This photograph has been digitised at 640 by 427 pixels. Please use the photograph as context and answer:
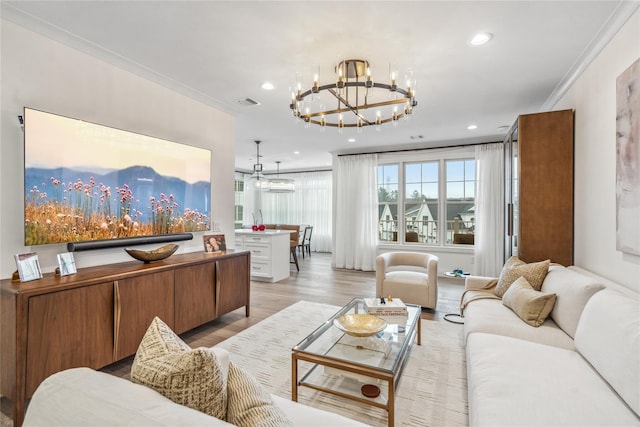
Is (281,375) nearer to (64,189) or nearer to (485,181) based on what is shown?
(64,189)

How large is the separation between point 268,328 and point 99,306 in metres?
1.60

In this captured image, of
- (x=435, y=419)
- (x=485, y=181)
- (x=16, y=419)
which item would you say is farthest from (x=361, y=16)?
(x=485, y=181)

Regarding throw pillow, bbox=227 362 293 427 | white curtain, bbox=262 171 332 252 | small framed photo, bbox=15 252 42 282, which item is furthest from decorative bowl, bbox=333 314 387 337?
white curtain, bbox=262 171 332 252

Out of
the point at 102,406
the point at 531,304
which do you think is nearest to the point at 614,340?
the point at 531,304

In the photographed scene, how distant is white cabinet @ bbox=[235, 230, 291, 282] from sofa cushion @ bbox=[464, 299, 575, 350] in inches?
138

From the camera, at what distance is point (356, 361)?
1.80m

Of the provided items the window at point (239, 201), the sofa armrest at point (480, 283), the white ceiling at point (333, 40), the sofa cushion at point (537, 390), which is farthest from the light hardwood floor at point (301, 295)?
the window at point (239, 201)

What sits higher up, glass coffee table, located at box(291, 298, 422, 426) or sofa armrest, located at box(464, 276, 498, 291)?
sofa armrest, located at box(464, 276, 498, 291)

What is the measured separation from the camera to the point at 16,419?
177 cm

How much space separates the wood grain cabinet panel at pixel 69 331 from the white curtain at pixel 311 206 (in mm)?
6967

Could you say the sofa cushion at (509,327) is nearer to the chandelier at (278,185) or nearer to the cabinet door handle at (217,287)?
the cabinet door handle at (217,287)

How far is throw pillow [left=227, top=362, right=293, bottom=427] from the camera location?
884 mm

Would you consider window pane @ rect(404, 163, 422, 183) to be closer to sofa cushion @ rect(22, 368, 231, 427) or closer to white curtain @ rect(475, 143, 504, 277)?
white curtain @ rect(475, 143, 504, 277)

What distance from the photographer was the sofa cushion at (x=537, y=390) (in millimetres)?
1260
